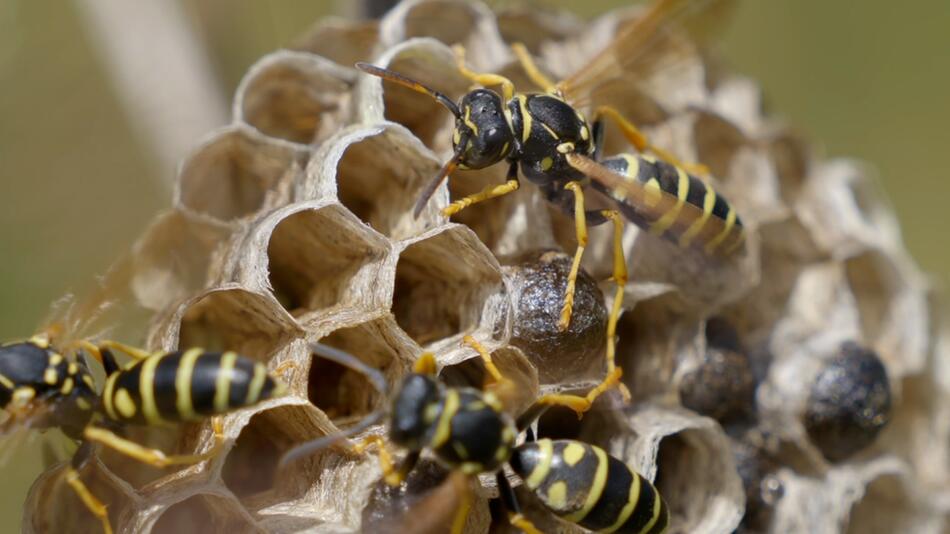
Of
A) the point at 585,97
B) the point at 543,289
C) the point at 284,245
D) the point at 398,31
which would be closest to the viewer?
the point at 543,289

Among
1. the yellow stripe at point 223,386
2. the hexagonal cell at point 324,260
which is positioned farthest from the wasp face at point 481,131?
the yellow stripe at point 223,386

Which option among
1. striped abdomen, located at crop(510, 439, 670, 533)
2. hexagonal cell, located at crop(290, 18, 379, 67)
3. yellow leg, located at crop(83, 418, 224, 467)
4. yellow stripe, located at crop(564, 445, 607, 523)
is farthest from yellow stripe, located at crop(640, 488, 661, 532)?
hexagonal cell, located at crop(290, 18, 379, 67)

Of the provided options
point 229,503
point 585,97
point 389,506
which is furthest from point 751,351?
point 229,503

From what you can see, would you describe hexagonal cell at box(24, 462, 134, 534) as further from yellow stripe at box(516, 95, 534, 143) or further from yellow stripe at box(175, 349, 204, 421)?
yellow stripe at box(516, 95, 534, 143)

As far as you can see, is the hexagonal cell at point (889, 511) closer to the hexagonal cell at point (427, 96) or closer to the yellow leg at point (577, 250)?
the yellow leg at point (577, 250)

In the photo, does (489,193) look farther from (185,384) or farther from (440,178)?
(185,384)

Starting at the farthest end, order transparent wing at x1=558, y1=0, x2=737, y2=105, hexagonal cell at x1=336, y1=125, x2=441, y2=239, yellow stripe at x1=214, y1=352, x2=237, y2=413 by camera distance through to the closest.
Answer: transparent wing at x1=558, y1=0, x2=737, y2=105 < hexagonal cell at x1=336, y1=125, x2=441, y2=239 < yellow stripe at x1=214, y1=352, x2=237, y2=413

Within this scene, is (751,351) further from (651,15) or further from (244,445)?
(244,445)
